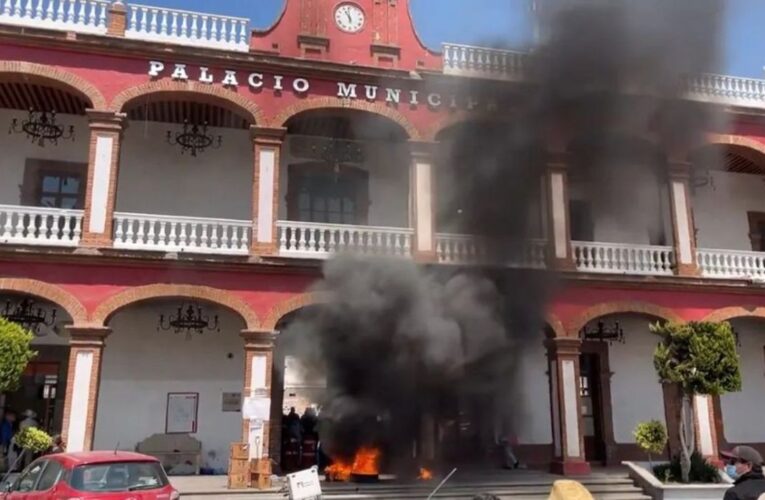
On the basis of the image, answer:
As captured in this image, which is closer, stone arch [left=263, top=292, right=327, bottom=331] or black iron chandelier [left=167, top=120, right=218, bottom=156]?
stone arch [left=263, top=292, right=327, bottom=331]

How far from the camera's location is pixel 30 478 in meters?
7.45

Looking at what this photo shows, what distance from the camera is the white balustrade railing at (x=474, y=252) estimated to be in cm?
1230

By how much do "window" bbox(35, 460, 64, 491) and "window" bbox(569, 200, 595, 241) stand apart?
11224mm

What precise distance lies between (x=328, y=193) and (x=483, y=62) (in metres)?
4.12

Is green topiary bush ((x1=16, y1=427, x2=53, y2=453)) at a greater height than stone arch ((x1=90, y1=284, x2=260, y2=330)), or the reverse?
stone arch ((x1=90, y1=284, x2=260, y2=330))

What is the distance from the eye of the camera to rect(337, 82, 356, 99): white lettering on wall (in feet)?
42.8

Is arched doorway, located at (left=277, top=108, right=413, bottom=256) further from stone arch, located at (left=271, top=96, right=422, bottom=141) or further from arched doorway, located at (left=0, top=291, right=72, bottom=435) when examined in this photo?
arched doorway, located at (left=0, top=291, right=72, bottom=435)

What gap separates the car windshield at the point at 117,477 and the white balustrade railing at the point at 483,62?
8.94 metres

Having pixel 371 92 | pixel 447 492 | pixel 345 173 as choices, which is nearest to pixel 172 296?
pixel 345 173

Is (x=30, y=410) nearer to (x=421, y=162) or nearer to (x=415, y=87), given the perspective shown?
(x=421, y=162)

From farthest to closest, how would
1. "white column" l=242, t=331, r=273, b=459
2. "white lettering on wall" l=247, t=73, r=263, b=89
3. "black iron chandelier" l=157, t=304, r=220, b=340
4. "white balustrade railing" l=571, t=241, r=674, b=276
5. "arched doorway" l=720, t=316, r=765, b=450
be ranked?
1. "arched doorway" l=720, t=316, r=765, b=450
2. "white balustrade railing" l=571, t=241, r=674, b=276
3. "black iron chandelier" l=157, t=304, r=220, b=340
4. "white lettering on wall" l=247, t=73, r=263, b=89
5. "white column" l=242, t=331, r=273, b=459

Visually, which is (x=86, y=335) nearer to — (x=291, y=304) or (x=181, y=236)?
(x=181, y=236)

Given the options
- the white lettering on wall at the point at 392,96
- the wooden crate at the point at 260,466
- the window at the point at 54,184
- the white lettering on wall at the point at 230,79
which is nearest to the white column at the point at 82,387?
the wooden crate at the point at 260,466

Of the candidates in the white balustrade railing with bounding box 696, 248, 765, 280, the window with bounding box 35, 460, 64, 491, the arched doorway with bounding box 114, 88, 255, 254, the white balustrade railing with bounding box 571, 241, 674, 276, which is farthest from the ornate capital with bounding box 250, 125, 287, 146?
the white balustrade railing with bounding box 696, 248, 765, 280
